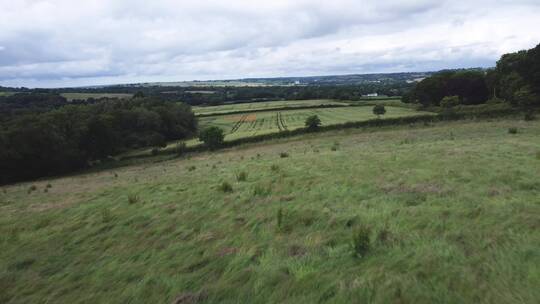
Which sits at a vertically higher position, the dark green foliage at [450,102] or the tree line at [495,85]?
the tree line at [495,85]

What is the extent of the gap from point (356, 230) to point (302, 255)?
3.29 feet

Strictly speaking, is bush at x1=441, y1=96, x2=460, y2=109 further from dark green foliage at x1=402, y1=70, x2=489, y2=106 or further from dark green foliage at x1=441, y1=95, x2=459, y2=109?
dark green foliage at x1=402, y1=70, x2=489, y2=106

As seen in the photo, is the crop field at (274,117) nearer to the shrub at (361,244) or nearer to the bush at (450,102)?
the bush at (450,102)

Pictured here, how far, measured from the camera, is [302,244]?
5410 mm

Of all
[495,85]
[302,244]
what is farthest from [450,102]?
[302,244]

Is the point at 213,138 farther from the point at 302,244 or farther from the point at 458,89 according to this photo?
the point at 458,89

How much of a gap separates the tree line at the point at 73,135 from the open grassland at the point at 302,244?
146 feet

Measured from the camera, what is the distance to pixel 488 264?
4.12m

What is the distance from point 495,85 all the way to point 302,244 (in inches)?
3135

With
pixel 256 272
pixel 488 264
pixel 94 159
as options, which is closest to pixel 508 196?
pixel 488 264

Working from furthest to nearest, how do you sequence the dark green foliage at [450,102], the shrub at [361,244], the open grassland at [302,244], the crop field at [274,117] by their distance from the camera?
1. the crop field at [274,117]
2. the dark green foliage at [450,102]
3. the shrub at [361,244]
4. the open grassland at [302,244]

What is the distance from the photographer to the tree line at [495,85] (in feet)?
175

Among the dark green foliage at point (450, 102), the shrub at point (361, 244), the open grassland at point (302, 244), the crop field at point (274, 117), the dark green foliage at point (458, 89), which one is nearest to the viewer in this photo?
the open grassland at point (302, 244)

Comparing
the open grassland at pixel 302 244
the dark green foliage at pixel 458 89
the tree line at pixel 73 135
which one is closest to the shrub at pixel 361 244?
the open grassland at pixel 302 244
